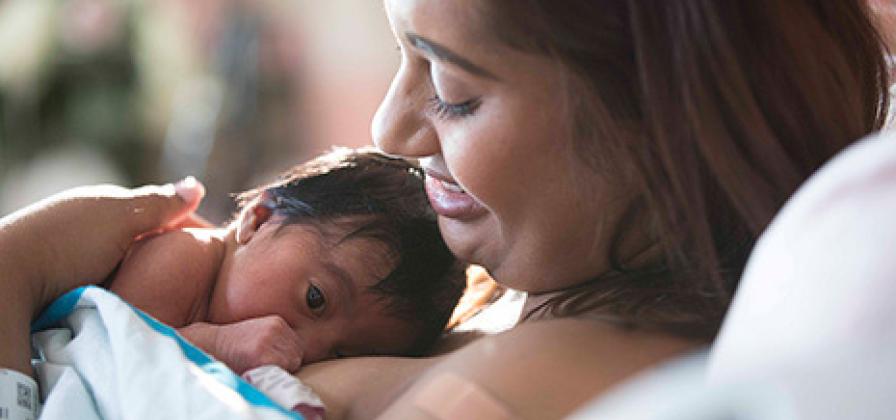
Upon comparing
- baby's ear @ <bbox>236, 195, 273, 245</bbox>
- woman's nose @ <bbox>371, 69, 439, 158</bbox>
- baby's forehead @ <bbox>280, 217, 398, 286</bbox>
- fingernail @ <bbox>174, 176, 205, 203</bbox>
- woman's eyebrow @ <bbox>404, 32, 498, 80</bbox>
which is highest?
woman's eyebrow @ <bbox>404, 32, 498, 80</bbox>

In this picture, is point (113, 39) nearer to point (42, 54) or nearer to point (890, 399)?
point (42, 54)

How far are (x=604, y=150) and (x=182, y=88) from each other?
3576 millimetres

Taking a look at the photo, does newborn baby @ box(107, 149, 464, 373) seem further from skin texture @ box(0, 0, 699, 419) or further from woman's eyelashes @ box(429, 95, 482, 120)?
woman's eyelashes @ box(429, 95, 482, 120)

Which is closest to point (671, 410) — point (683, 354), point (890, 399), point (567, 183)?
point (890, 399)

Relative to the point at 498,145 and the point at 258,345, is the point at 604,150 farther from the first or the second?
the point at 258,345

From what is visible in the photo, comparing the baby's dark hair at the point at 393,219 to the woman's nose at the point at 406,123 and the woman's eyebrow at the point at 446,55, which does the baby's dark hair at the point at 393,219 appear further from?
the woman's eyebrow at the point at 446,55

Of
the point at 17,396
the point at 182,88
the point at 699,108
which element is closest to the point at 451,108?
the point at 699,108

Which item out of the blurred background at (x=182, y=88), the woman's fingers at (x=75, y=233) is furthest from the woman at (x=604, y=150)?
the blurred background at (x=182, y=88)

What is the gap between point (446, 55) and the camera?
0.93 m

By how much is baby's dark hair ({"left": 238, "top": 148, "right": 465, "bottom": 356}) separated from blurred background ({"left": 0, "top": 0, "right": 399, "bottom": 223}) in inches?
106

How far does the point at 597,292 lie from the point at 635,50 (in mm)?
215

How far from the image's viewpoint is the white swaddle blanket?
2.99 ft

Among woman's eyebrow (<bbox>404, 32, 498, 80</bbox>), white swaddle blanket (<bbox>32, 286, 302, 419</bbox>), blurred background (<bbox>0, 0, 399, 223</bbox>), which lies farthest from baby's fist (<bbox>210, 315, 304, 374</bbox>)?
blurred background (<bbox>0, 0, 399, 223</bbox>)

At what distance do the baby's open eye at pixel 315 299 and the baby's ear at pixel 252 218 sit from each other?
0.33 feet
